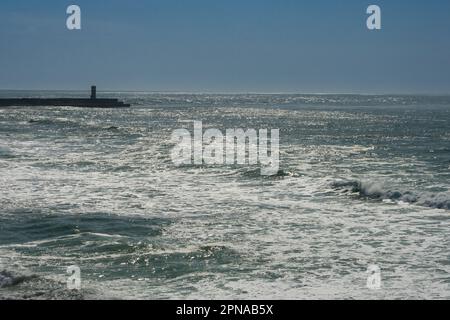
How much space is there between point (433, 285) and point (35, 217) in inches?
401

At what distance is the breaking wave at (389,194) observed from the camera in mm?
18859

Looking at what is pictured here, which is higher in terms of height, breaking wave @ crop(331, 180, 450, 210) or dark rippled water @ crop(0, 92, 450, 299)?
breaking wave @ crop(331, 180, 450, 210)

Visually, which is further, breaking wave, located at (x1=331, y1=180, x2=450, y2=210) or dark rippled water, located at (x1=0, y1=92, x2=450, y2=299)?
breaking wave, located at (x1=331, y1=180, x2=450, y2=210)

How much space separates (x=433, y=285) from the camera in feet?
33.6

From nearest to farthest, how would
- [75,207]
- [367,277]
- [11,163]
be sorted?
[367,277], [75,207], [11,163]

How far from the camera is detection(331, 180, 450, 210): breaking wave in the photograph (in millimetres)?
18859

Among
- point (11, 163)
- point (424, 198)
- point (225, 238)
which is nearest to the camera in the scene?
point (225, 238)

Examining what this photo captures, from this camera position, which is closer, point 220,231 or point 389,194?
point 220,231

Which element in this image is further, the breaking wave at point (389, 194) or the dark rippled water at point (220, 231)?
the breaking wave at point (389, 194)

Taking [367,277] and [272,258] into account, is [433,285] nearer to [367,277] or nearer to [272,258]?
[367,277]

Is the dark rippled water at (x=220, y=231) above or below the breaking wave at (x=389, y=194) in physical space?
below

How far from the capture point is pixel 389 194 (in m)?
20.6
